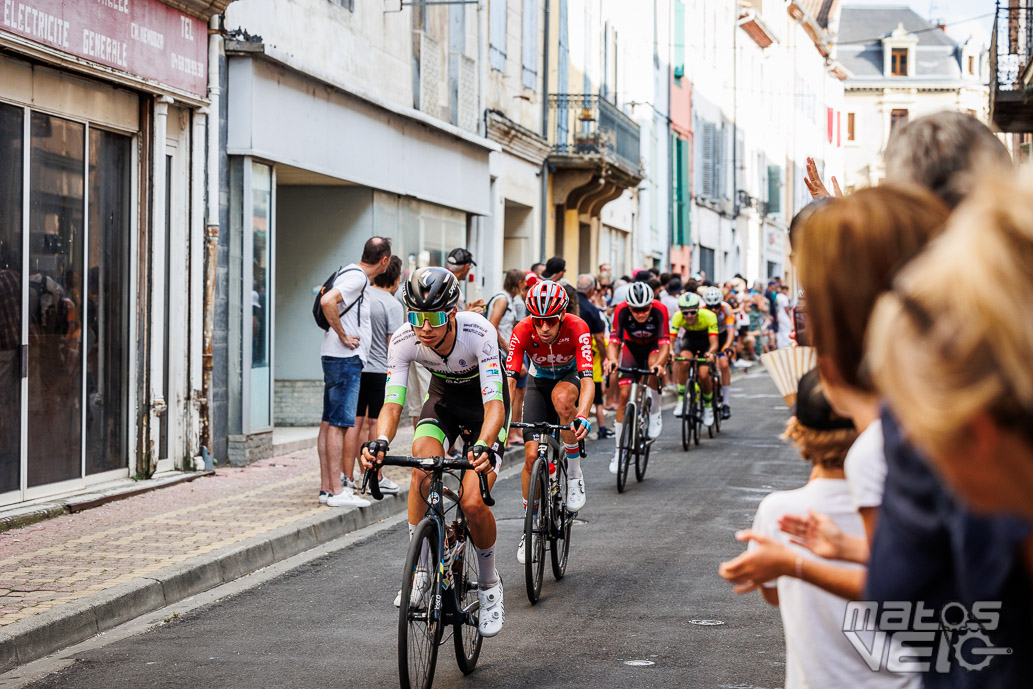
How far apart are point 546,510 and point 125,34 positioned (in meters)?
5.79

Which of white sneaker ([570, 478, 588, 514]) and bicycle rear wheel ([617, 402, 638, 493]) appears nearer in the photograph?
white sneaker ([570, 478, 588, 514])

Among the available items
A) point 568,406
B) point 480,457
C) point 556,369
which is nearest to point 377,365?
point 556,369

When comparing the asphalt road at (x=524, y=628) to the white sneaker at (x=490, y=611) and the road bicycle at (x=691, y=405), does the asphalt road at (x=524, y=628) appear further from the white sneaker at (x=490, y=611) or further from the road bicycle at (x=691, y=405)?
the road bicycle at (x=691, y=405)

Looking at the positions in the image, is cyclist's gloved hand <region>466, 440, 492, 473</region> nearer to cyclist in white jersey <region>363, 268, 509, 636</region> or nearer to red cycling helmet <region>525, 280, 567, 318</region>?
cyclist in white jersey <region>363, 268, 509, 636</region>

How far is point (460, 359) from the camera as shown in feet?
21.9

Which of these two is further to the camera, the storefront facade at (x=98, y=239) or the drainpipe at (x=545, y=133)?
the drainpipe at (x=545, y=133)

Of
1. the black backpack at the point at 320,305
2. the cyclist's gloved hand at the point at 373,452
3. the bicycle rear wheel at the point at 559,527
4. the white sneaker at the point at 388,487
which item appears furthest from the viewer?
the white sneaker at the point at 388,487

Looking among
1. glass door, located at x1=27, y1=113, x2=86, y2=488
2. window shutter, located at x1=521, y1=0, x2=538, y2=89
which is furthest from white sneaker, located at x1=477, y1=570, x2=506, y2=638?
window shutter, located at x1=521, y1=0, x2=538, y2=89

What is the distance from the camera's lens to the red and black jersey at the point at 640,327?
44.5 feet

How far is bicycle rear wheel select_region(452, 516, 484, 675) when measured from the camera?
19.7ft

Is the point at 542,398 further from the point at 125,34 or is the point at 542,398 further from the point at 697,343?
the point at 697,343

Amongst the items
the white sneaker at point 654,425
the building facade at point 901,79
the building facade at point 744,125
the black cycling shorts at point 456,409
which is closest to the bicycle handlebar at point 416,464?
the black cycling shorts at point 456,409

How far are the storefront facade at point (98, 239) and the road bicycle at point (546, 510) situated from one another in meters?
4.07

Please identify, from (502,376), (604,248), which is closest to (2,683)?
(502,376)
